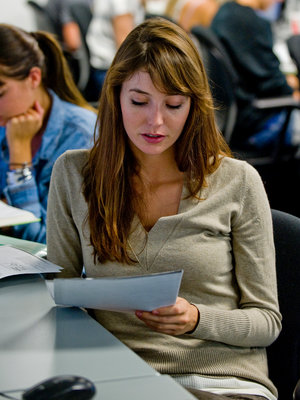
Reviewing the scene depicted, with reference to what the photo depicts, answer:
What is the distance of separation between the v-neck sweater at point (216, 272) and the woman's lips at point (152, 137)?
5.5 inches

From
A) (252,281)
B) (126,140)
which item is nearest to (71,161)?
(126,140)

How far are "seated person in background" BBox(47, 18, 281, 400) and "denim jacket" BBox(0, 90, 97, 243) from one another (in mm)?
523

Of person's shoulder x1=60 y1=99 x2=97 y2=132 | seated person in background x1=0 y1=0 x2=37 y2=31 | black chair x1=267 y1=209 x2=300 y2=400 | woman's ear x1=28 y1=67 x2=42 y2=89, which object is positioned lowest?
black chair x1=267 y1=209 x2=300 y2=400

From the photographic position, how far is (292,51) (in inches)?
130

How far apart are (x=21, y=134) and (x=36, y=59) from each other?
26 centimetres

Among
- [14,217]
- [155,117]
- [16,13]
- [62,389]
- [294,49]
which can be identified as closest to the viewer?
[62,389]

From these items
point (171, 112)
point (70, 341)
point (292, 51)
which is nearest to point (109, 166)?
point (171, 112)

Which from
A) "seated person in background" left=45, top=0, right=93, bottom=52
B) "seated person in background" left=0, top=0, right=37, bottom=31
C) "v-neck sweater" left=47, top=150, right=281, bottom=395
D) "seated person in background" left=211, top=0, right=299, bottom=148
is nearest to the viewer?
"v-neck sweater" left=47, top=150, right=281, bottom=395

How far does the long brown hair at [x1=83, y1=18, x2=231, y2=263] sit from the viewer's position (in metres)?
1.21

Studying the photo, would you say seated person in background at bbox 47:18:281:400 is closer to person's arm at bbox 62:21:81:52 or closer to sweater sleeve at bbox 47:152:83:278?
sweater sleeve at bbox 47:152:83:278

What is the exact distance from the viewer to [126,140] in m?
1.34

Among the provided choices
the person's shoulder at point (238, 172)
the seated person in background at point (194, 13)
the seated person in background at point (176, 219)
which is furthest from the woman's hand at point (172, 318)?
the seated person in background at point (194, 13)

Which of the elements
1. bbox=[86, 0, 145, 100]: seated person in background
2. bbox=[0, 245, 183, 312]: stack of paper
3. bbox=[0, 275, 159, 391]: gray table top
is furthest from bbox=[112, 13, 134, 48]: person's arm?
bbox=[0, 245, 183, 312]: stack of paper

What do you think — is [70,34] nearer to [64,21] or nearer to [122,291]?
[64,21]
